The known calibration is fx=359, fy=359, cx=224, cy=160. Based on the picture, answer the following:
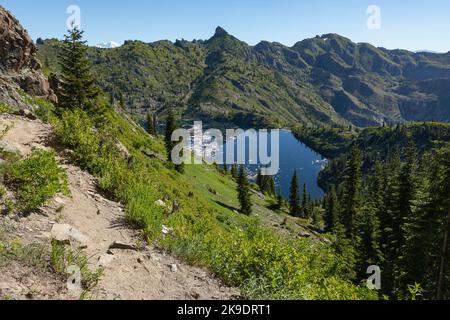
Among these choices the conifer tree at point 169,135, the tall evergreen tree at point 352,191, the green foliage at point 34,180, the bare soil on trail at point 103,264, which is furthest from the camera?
the tall evergreen tree at point 352,191

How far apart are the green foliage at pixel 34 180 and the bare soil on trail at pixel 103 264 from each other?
0.44 m

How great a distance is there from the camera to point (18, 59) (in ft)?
76.5

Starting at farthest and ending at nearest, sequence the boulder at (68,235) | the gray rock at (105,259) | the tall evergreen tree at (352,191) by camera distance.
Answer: the tall evergreen tree at (352,191) → the boulder at (68,235) → the gray rock at (105,259)

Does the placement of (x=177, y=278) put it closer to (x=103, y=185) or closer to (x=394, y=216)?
Answer: (x=103, y=185)

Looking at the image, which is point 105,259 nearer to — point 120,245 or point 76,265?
point 120,245

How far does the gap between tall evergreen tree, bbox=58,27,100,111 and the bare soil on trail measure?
52.4ft

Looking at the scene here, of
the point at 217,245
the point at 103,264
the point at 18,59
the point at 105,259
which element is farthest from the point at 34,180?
the point at 18,59

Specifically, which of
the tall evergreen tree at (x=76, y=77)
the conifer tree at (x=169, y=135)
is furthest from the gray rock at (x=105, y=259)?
the conifer tree at (x=169, y=135)

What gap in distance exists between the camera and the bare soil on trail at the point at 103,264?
6.81 m

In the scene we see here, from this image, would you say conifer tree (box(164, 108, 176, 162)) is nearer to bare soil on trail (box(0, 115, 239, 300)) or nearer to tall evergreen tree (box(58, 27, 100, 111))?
tall evergreen tree (box(58, 27, 100, 111))

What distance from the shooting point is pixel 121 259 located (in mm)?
8602

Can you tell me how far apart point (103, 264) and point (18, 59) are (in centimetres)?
2056

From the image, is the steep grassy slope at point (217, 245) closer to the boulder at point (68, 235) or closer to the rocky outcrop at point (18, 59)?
the boulder at point (68, 235)
